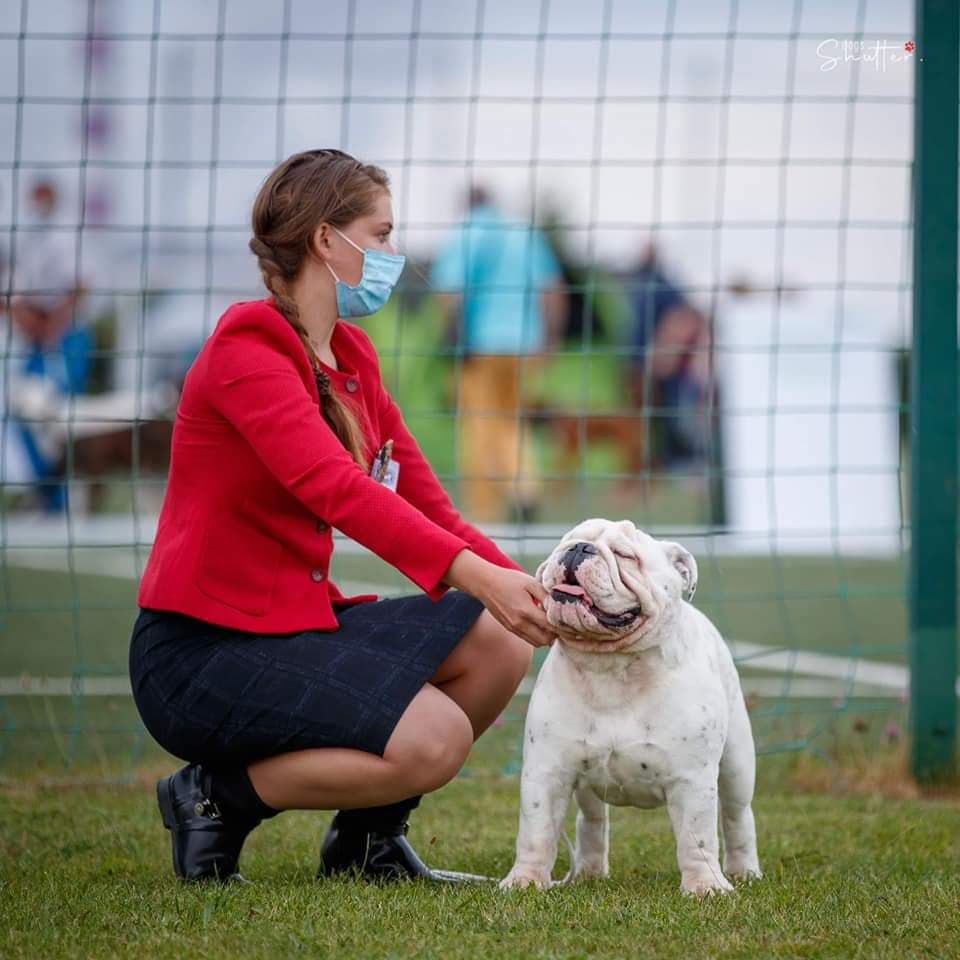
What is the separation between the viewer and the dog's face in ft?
9.98

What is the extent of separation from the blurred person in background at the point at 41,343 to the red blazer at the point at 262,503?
4659 millimetres

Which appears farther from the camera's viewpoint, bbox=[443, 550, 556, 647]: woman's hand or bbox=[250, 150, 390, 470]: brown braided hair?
bbox=[250, 150, 390, 470]: brown braided hair

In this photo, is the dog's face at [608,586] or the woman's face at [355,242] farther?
the woman's face at [355,242]

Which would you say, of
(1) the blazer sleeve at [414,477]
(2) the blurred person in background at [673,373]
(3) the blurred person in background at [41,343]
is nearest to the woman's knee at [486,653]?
(1) the blazer sleeve at [414,477]

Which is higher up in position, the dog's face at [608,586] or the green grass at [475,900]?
the dog's face at [608,586]

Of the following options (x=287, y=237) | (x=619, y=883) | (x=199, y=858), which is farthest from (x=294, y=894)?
(x=287, y=237)

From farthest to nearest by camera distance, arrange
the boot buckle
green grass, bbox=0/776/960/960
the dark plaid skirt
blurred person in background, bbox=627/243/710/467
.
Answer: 1. blurred person in background, bbox=627/243/710/467
2. the boot buckle
3. the dark plaid skirt
4. green grass, bbox=0/776/960/960

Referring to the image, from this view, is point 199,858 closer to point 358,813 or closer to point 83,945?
point 358,813

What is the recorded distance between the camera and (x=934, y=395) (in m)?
4.73

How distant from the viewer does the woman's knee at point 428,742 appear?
3264mm

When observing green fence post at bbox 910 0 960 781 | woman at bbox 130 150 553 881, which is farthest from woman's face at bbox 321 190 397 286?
green fence post at bbox 910 0 960 781

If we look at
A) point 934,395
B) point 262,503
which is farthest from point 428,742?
point 934,395

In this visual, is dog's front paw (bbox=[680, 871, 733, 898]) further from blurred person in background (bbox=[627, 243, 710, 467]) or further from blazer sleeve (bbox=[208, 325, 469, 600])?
blurred person in background (bbox=[627, 243, 710, 467])

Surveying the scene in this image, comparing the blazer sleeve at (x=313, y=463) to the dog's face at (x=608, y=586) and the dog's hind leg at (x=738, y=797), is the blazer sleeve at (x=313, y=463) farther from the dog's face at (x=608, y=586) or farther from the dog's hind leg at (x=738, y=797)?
the dog's hind leg at (x=738, y=797)
